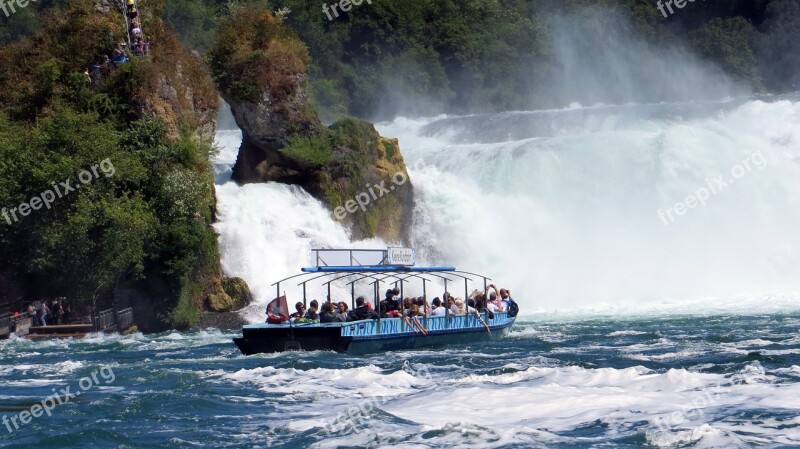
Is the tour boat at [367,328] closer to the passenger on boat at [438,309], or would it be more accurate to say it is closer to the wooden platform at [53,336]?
the passenger on boat at [438,309]

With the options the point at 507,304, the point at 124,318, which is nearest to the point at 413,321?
the point at 507,304

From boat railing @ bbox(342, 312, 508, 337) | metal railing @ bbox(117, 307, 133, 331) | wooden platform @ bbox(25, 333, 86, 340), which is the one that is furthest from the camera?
metal railing @ bbox(117, 307, 133, 331)

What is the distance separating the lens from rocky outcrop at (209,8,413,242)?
141ft

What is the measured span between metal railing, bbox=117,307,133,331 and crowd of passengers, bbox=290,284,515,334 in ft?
23.6

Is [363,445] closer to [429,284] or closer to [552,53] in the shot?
[429,284]

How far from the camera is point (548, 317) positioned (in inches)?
1439

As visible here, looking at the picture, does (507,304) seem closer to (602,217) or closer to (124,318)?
(124,318)

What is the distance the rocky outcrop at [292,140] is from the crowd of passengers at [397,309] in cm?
1219

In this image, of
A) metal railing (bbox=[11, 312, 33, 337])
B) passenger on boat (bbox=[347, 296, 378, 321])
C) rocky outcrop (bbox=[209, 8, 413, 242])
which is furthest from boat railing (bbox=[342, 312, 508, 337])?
rocky outcrop (bbox=[209, 8, 413, 242])

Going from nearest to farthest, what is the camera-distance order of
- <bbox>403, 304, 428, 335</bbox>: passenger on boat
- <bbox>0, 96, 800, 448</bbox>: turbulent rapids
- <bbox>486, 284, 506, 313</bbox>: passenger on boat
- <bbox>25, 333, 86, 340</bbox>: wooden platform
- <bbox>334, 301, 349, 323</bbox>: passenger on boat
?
<bbox>0, 96, 800, 448</bbox>: turbulent rapids, <bbox>334, 301, 349, 323</bbox>: passenger on boat, <bbox>403, 304, 428, 335</bbox>: passenger on boat, <bbox>486, 284, 506, 313</bbox>: passenger on boat, <bbox>25, 333, 86, 340</bbox>: wooden platform

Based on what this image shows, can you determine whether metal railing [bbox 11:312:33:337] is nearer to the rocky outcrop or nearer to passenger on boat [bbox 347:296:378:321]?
passenger on boat [bbox 347:296:378:321]

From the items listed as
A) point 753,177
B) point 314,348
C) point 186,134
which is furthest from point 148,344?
point 753,177

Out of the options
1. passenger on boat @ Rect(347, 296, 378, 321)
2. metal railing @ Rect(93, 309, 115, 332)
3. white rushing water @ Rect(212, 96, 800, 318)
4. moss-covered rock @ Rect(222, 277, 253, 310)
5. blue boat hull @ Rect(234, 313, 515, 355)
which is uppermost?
white rushing water @ Rect(212, 96, 800, 318)

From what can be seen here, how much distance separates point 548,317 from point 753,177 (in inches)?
488
